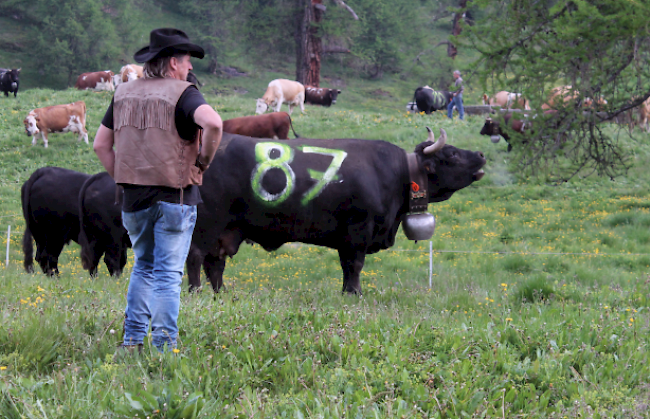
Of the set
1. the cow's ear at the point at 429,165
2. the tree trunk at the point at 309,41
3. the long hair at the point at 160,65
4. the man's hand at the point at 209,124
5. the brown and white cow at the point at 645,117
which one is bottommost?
the cow's ear at the point at 429,165

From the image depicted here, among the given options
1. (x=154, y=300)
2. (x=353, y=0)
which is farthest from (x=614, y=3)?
(x=353, y=0)

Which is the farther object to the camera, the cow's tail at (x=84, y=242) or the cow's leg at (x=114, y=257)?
the cow's leg at (x=114, y=257)

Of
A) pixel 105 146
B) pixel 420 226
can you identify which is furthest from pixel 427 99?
pixel 105 146

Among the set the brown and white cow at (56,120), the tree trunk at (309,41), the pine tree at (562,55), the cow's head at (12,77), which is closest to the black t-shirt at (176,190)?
the pine tree at (562,55)

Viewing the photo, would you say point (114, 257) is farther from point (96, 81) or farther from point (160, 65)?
point (96, 81)

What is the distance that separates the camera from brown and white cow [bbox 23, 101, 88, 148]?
20500 millimetres

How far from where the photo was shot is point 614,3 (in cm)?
901

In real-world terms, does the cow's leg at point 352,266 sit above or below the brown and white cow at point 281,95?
below

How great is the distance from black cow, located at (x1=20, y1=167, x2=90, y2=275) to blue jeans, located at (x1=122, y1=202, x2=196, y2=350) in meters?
6.81

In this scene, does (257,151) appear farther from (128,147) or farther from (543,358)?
(543,358)

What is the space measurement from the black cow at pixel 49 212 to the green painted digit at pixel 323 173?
4956mm

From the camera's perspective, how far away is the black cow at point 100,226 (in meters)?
9.09

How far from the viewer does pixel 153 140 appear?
3775 millimetres

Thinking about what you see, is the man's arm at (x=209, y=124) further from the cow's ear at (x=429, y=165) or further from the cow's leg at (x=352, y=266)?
the cow's ear at (x=429, y=165)
